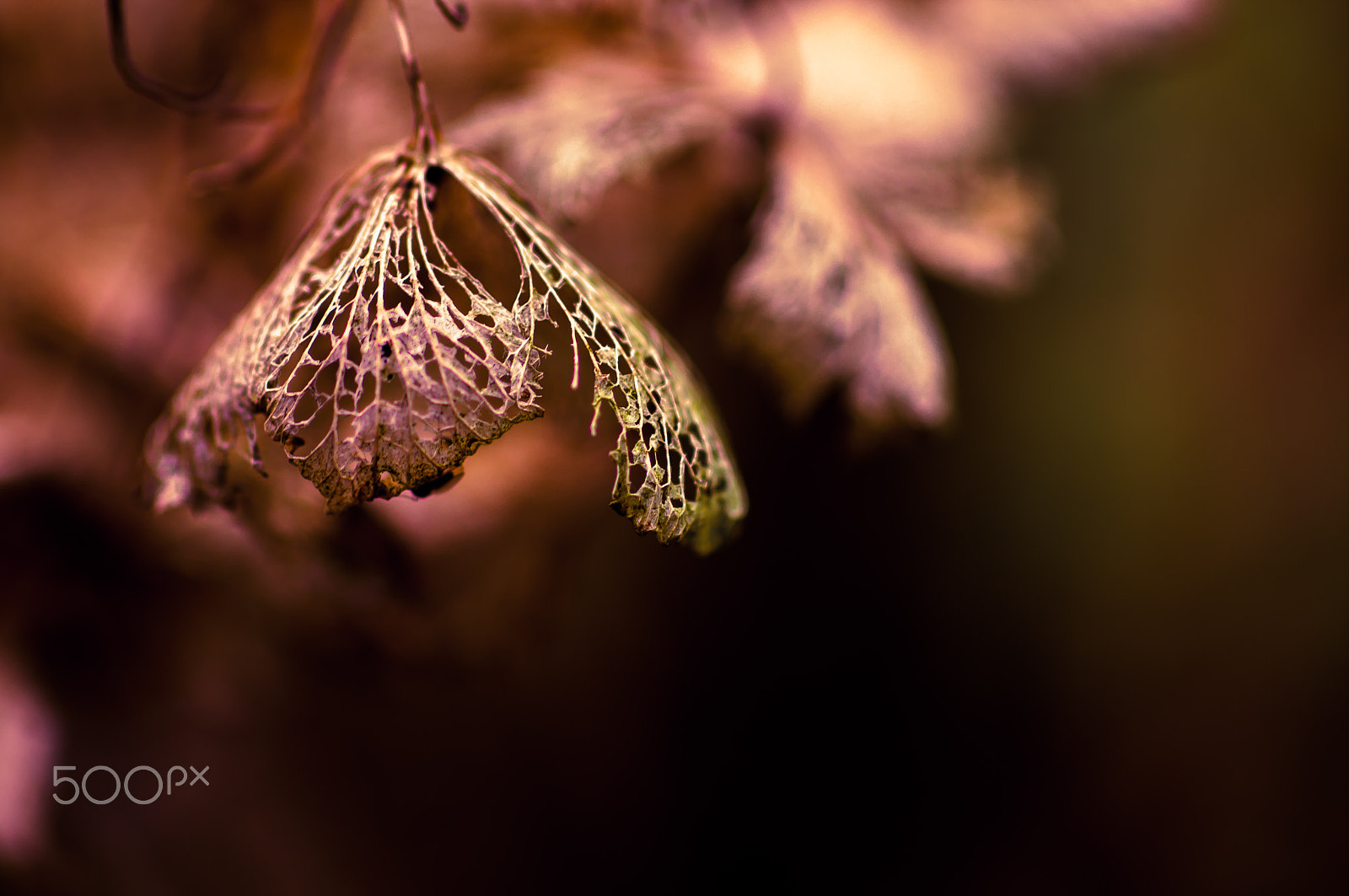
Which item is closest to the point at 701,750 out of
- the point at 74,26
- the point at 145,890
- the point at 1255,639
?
the point at 145,890

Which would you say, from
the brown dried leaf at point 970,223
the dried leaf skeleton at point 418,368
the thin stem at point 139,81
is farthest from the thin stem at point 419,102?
the brown dried leaf at point 970,223

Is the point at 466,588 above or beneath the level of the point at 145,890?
above

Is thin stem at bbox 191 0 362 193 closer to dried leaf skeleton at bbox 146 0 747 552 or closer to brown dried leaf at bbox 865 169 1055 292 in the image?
dried leaf skeleton at bbox 146 0 747 552

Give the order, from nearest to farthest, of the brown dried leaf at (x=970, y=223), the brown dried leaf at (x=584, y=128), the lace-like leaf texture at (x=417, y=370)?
1. the lace-like leaf texture at (x=417, y=370)
2. the brown dried leaf at (x=584, y=128)
3. the brown dried leaf at (x=970, y=223)

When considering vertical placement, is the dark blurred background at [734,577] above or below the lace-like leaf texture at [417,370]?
below

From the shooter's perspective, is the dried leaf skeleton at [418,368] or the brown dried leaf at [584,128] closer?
the dried leaf skeleton at [418,368]

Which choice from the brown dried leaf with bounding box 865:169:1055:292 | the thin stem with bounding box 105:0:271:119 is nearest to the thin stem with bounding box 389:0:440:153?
the thin stem with bounding box 105:0:271:119

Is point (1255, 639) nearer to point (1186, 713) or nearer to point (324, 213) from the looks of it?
point (1186, 713)

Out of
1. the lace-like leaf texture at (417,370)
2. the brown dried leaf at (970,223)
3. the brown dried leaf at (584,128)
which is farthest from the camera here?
the brown dried leaf at (970,223)

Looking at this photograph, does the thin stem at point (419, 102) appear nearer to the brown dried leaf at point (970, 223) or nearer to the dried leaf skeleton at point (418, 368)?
the dried leaf skeleton at point (418, 368)
